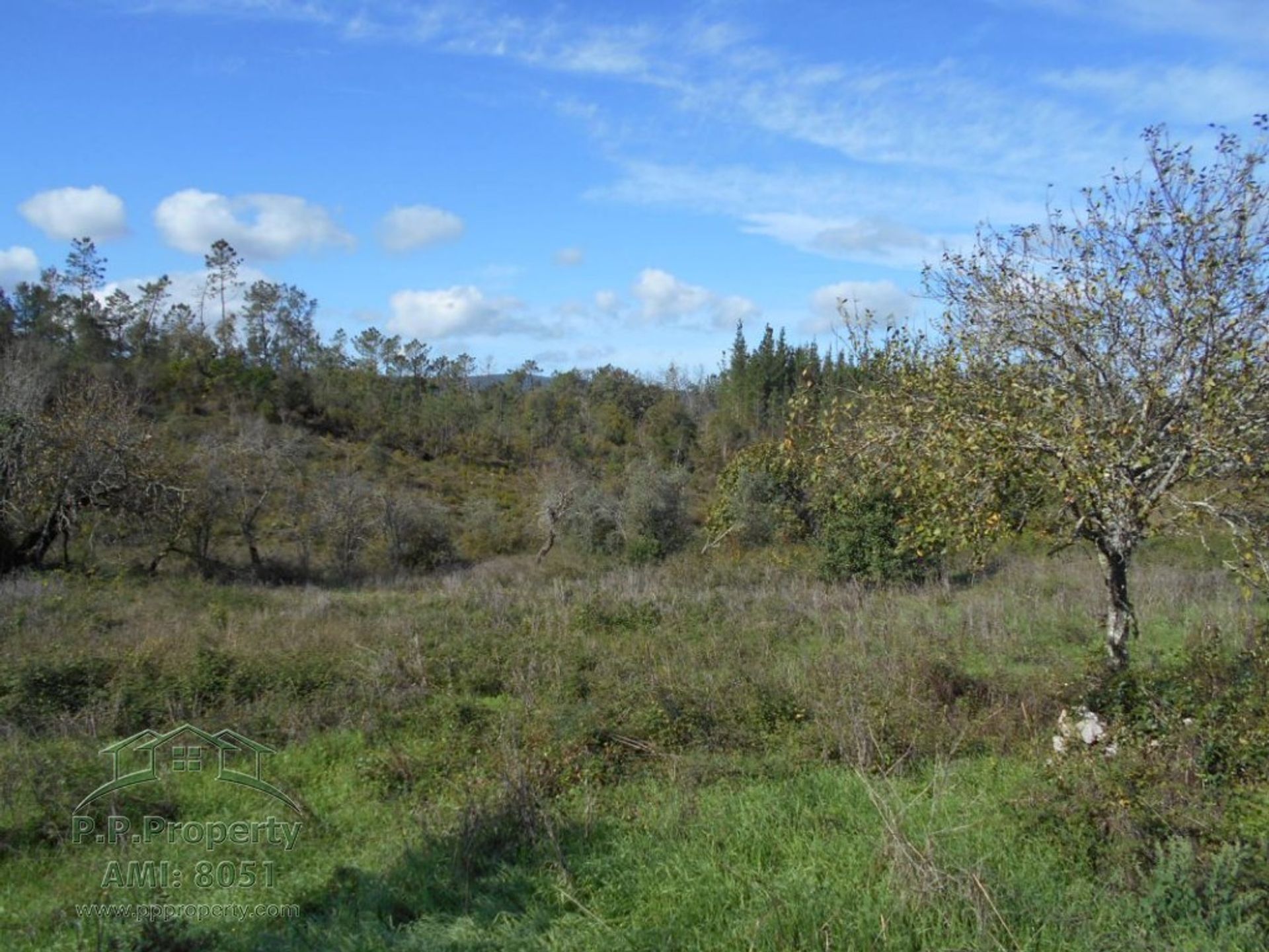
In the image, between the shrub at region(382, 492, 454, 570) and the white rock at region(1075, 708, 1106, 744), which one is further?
the shrub at region(382, 492, 454, 570)

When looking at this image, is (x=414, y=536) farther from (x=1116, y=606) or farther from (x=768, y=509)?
(x=1116, y=606)

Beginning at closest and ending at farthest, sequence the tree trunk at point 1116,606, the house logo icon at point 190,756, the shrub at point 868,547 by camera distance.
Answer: the house logo icon at point 190,756 < the tree trunk at point 1116,606 < the shrub at point 868,547

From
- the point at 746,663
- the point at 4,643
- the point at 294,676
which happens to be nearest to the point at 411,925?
the point at 294,676

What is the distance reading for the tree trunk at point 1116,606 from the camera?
7352mm

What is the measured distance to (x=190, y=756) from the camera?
7582mm

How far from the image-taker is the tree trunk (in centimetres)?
735

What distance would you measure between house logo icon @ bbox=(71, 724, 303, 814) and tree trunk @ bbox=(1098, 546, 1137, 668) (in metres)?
6.95

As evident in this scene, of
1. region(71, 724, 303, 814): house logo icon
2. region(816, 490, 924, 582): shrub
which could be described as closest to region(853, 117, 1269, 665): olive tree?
region(71, 724, 303, 814): house logo icon

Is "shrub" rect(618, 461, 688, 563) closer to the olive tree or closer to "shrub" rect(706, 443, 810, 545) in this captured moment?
"shrub" rect(706, 443, 810, 545)

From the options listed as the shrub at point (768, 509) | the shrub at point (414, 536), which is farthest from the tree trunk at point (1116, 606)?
the shrub at point (414, 536)

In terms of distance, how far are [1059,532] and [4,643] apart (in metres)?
11.5

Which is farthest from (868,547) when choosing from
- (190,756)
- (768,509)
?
(190,756)

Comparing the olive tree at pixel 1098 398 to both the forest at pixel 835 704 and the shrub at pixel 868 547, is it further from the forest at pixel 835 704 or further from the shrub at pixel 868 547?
the shrub at pixel 868 547

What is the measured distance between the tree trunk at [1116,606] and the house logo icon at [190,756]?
274 inches
